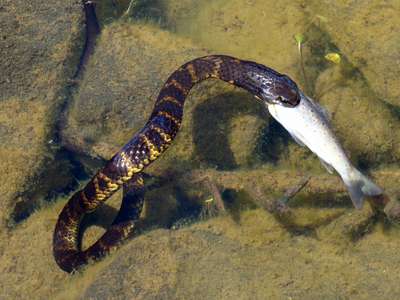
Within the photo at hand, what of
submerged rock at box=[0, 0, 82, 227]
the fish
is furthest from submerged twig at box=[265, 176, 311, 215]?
submerged rock at box=[0, 0, 82, 227]

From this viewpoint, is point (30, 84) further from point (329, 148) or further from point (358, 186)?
point (358, 186)

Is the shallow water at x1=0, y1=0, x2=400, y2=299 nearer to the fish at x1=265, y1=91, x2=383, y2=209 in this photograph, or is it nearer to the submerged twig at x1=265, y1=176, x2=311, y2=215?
the submerged twig at x1=265, y1=176, x2=311, y2=215

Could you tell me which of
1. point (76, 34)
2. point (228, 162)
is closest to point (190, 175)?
point (228, 162)

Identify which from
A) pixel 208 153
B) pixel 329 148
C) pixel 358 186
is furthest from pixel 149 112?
pixel 358 186

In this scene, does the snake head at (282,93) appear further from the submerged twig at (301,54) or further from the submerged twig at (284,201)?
the submerged twig at (301,54)

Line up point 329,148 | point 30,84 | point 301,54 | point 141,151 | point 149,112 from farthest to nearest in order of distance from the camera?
point 301,54
point 30,84
point 149,112
point 141,151
point 329,148

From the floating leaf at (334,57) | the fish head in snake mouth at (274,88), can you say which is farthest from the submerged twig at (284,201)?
the floating leaf at (334,57)

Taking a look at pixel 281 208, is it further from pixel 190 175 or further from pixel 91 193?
pixel 91 193
